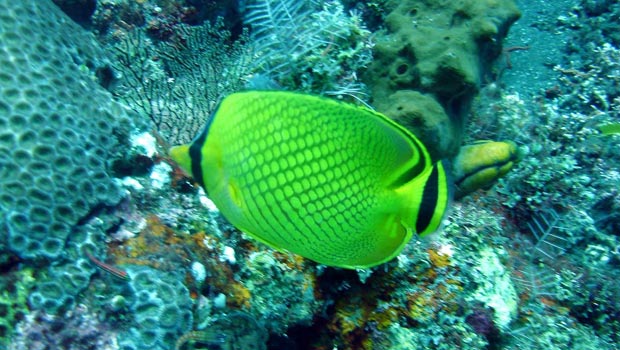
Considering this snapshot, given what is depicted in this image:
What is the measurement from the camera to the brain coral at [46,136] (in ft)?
8.80

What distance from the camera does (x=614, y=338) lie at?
16.5 ft

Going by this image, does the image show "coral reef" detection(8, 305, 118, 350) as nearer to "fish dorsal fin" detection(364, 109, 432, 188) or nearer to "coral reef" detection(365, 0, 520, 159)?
"fish dorsal fin" detection(364, 109, 432, 188)

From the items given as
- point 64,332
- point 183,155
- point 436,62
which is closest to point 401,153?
point 183,155

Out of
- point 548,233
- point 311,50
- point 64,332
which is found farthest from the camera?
point 548,233

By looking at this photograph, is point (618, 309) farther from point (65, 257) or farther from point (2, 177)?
point (2, 177)

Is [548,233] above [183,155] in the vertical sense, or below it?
below

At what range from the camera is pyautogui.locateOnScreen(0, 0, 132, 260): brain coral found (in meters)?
2.68

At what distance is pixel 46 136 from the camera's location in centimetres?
292

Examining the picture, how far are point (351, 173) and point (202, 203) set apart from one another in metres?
2.14

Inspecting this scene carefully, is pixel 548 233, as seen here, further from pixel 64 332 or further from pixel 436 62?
pixel 64 332

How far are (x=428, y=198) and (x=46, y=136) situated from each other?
2.63 m

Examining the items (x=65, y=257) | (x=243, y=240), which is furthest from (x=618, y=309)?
(x=65, y=257)

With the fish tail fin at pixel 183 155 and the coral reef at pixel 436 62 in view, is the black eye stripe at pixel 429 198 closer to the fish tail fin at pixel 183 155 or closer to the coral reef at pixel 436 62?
the fish tail fin at pixel 183 155

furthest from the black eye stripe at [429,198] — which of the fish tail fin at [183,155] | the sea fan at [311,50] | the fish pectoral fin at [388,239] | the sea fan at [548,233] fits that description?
the sea fan at [548,233]
